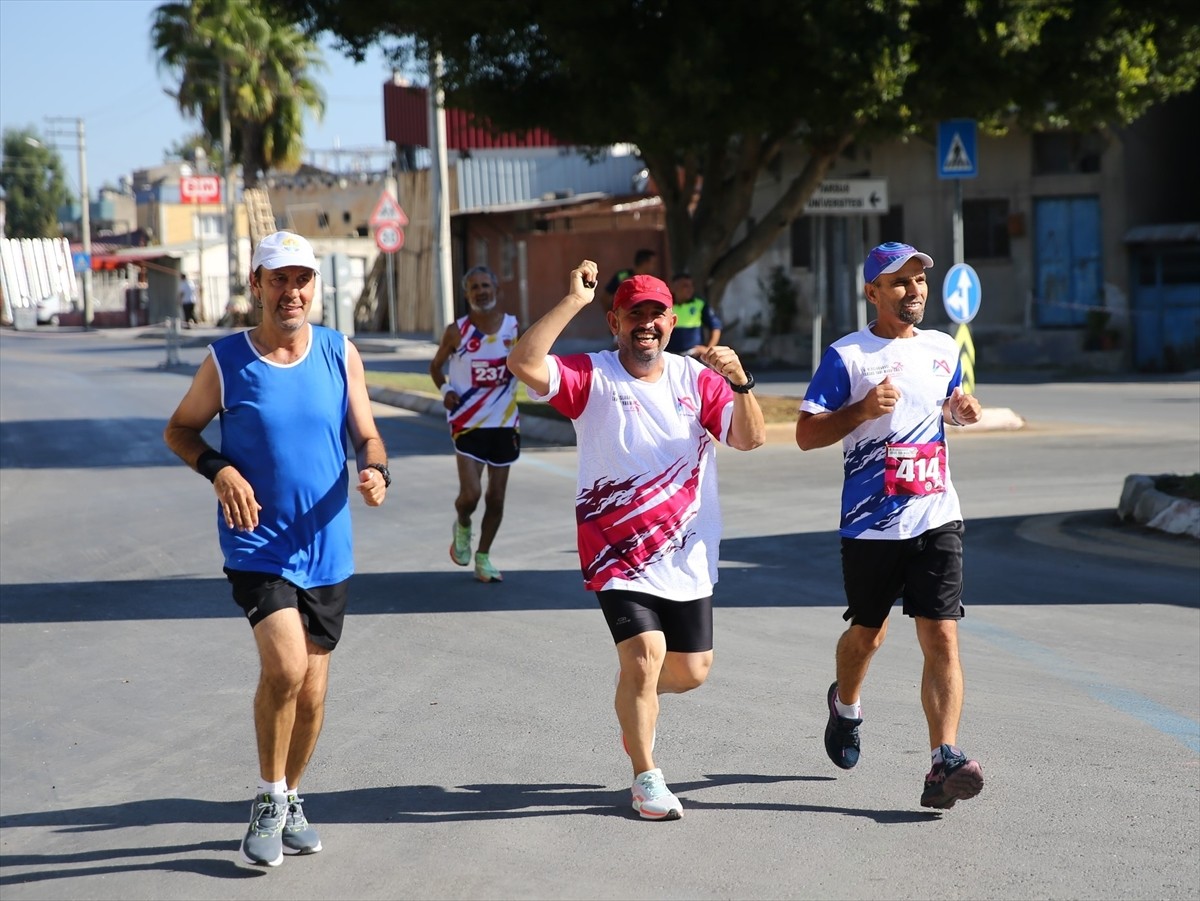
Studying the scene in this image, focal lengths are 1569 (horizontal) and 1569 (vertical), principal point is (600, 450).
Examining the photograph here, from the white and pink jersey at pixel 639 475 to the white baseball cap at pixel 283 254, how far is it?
0.88 meters

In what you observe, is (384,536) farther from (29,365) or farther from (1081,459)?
(29,365)

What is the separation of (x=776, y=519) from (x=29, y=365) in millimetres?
24716

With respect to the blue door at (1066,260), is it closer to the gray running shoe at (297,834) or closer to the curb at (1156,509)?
the curb at (1156,509)

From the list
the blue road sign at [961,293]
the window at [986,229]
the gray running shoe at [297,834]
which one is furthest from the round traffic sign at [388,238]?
the gray running shoe at [297,834]

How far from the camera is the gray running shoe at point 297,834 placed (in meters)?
4.97

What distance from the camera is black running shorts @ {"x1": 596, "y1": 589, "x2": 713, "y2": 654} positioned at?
17.2ft

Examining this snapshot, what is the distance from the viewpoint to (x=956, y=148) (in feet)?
58.3

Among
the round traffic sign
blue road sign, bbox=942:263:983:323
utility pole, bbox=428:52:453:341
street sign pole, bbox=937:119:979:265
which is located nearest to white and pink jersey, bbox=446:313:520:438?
blue road sign, bbox=942:263:983:323

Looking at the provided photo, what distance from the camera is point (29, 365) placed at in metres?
33.0

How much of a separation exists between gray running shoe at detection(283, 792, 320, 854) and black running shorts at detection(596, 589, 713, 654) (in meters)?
1.16

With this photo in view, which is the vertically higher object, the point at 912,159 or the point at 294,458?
the point at 912,159

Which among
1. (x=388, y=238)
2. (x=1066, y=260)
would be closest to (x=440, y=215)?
(x=388, y=238)

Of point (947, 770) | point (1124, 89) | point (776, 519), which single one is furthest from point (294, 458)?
point (1124, 89)

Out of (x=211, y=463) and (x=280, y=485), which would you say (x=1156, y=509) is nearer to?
(x=280, y=485)
